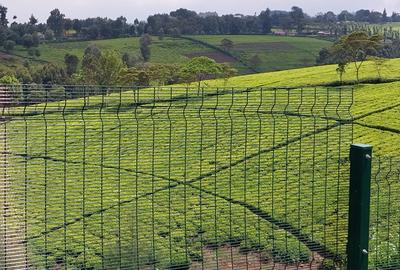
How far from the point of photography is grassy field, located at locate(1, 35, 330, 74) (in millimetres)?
98938

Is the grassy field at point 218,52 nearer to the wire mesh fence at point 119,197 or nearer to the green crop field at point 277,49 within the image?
the green crop field at point 277,49

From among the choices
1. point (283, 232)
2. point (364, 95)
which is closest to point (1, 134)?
point (283, 232)

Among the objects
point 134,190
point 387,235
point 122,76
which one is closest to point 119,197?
point 134,190

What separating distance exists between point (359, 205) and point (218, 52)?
100956mm

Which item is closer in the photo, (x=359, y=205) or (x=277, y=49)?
(x=359, y=205)

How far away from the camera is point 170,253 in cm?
600

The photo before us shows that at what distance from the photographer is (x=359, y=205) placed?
5.77m

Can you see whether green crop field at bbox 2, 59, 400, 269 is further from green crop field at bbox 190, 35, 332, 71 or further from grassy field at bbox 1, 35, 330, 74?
green crop field at bbox 190, 35, 332, 71

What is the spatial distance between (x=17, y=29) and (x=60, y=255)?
11809cm

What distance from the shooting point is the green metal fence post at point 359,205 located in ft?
18.7

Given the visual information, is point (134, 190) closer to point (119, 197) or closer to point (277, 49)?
point (119, 197)

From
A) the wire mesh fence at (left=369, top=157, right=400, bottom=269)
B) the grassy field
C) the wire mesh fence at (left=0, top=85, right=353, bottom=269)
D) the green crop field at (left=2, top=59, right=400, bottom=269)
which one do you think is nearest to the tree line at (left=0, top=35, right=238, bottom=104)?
the wire mesh fence at (left=0, top=85, right=353, bottom=269)

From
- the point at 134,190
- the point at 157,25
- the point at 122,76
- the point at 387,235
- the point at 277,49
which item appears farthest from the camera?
the point at 157,25

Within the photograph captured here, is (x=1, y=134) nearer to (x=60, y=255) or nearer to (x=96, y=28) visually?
(x=60, y=255)
